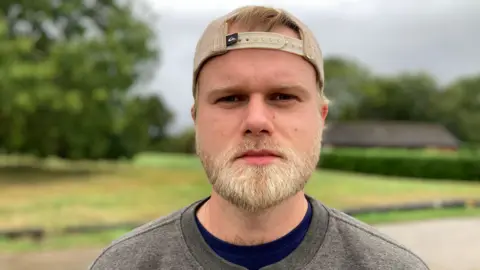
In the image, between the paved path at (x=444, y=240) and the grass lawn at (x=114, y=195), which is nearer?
the paved path at (x=444, y=240)

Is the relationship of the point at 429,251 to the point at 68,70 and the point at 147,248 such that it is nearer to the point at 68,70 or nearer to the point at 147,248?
the point at 147,248

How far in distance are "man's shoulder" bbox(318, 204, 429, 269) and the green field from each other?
885 centimetres

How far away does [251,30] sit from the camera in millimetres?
1702

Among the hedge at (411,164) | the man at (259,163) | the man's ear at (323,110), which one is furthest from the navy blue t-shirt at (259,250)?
the hedge at (411,164)

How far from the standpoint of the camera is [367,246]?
1.77m

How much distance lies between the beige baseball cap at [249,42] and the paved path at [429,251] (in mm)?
7262

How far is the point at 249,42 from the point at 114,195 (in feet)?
57.9

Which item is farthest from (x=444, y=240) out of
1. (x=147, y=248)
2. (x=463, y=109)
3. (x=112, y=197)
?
(x=463, y=109)

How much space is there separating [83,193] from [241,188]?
1850 centimetres

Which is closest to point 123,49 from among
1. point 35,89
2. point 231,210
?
point 35,89

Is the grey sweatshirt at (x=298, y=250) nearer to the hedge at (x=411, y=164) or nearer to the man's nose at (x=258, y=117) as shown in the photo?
the man's nose at (x=258, y=117)

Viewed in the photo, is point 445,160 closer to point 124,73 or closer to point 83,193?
point 124,73

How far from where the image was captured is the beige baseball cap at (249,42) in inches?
66.3

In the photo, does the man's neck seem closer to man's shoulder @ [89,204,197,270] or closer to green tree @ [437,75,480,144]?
man's shoulder @ [89,204,197,270]
